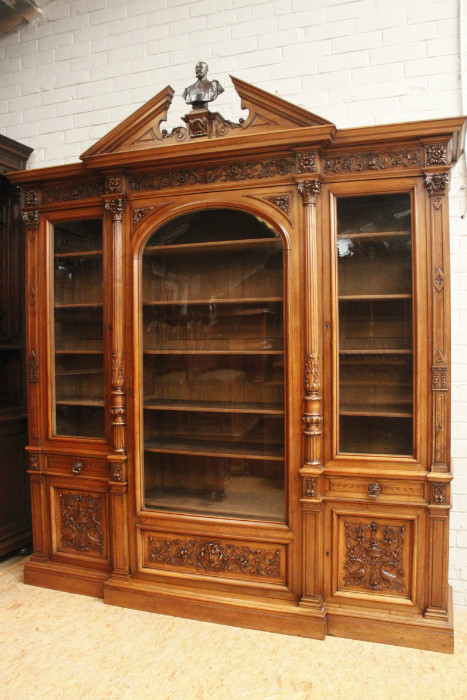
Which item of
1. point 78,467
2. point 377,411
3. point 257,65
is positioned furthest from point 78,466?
point 257,65

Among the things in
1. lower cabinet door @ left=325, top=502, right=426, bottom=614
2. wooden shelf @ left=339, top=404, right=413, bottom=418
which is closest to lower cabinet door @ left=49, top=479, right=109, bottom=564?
lower cabinet door @ left=325, top=502, right=426, bottom=614

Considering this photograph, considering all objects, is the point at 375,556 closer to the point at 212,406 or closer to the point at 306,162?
the point at 212,406

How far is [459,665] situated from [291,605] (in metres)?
0.73

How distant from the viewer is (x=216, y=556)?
8.15ft

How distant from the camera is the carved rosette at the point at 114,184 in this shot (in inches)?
101

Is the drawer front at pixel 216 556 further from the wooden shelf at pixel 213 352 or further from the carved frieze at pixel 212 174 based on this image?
the carved frieze at pixel 212 174

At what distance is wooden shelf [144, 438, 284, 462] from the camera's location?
2.48 metres

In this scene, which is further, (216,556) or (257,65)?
(257,65)

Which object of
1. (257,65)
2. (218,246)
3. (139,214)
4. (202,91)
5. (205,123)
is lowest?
(218,246)

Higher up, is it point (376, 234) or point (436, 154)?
point (436, 154)

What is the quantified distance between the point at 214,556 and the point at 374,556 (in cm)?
76

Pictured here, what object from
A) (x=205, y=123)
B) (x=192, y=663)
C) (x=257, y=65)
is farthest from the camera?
(x=257, y=65)

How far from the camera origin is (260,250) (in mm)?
2479

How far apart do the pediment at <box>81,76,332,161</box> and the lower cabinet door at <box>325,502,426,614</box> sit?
1.77 metres
